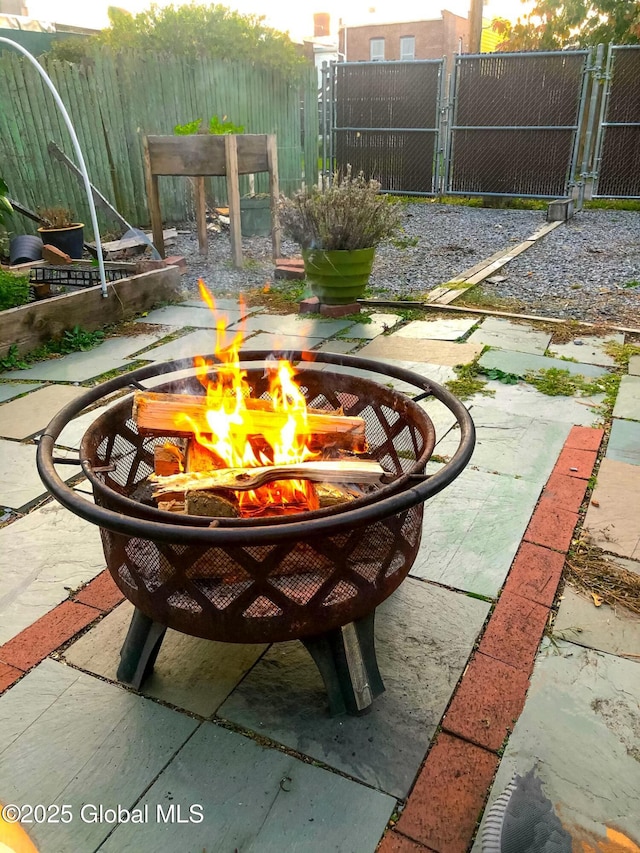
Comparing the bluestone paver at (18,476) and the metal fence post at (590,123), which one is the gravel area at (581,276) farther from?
the bluestone paver at (18,476)

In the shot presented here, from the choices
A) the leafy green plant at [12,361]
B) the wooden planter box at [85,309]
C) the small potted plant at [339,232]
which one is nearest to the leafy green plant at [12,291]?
the wooden planter box at [85,309]

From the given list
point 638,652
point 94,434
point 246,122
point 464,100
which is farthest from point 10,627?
point 464,100

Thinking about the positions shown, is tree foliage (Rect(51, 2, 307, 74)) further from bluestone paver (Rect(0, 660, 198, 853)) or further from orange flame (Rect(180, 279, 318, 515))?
bluestone paver (Rect(0, 660, 198, 853))

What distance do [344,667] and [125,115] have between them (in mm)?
9670

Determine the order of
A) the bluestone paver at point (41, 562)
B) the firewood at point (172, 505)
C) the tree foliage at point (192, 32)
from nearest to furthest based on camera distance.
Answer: the firewood at point (172, 505) → the bluestone paver at point (41, 562) → the tree foliage at point (192, 32)

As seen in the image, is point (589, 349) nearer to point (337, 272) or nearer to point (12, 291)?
point (337, 272)

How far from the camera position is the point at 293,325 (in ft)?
17.6

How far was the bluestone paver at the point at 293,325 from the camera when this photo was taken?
5156mm

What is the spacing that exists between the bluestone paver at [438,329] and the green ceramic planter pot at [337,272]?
0.63 m

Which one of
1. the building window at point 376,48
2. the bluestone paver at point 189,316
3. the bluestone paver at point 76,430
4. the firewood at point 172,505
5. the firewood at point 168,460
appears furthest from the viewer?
the building window at point 376,48

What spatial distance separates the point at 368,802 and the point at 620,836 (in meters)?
0.59

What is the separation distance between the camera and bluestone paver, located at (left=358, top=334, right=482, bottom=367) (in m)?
4.50

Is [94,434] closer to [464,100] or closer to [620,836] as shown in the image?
[620,836]

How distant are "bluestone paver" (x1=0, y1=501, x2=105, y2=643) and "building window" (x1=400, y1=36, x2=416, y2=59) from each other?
40.4 meters
